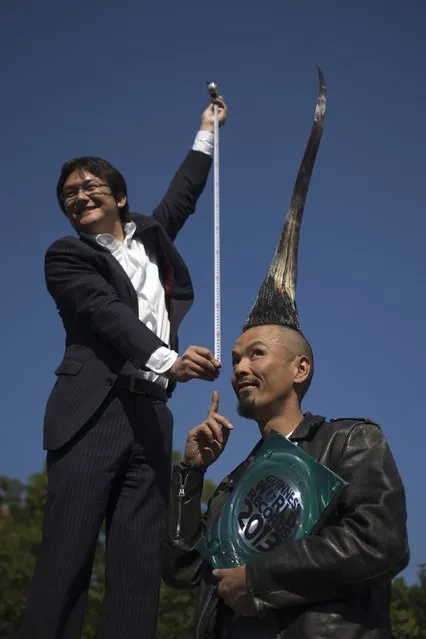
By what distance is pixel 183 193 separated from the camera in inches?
193

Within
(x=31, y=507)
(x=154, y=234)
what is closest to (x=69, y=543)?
(x=154, y=234)

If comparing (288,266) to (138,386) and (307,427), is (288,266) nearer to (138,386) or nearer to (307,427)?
(307,427)

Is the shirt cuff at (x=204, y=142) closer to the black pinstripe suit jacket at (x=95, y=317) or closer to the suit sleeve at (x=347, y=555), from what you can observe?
the black pinstripe suit jacket at (x=95, y=317)

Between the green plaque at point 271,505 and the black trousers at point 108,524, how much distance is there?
2.74 ft

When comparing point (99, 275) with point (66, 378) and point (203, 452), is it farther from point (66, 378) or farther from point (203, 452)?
point (203, 452)

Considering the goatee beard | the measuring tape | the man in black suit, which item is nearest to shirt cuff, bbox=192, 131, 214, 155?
the measuring tape

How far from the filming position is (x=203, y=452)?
3268 millimetres

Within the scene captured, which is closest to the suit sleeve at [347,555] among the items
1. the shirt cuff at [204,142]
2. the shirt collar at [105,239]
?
the shirt collar at [105,239]

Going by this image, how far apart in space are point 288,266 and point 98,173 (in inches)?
53.7

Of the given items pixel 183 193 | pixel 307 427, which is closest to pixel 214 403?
pixel 307 427

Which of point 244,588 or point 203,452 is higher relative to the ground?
point 203,452

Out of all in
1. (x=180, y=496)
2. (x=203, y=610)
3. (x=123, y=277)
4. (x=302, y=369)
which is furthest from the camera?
(x=123, y=277)

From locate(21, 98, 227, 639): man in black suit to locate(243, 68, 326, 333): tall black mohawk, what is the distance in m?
0.32

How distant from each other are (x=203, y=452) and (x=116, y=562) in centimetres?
85
